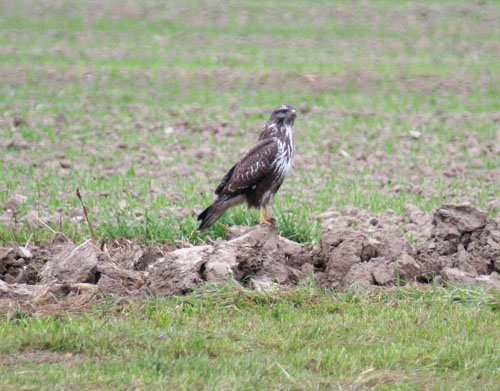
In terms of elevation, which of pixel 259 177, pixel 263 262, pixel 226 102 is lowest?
pixel 226 102

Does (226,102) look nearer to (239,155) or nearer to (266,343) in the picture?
(239,155)

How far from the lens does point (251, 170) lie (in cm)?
880

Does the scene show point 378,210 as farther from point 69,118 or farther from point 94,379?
point 69,118

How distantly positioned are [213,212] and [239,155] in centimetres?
488

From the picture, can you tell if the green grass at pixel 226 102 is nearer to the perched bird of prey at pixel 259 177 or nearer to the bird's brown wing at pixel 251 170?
the perched bird of prey at pixel 259 177

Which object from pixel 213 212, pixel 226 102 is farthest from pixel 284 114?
pixel 226 102

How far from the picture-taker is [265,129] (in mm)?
9297

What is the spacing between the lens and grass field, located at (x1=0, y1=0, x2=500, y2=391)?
5.57 m

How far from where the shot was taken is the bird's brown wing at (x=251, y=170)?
877 centimetres

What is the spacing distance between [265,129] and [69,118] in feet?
25.1

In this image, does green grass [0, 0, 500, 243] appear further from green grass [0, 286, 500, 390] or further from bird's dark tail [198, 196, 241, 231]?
green grass [0, 286, 500, 390]

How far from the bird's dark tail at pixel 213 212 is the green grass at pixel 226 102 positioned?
0.23m

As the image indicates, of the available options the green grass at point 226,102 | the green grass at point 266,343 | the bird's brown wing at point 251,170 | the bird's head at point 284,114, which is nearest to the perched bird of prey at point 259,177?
the bird's brown wing at point 251,170

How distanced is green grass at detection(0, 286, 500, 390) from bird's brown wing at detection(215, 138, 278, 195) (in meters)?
2.07
